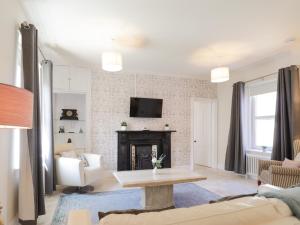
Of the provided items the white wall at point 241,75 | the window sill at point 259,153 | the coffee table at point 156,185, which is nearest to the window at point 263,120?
the window sill at point 259,153

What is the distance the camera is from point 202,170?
20.1 feet

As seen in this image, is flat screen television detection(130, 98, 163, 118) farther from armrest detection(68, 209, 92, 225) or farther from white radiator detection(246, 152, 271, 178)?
armrest detection(68, 209, 92, 225)

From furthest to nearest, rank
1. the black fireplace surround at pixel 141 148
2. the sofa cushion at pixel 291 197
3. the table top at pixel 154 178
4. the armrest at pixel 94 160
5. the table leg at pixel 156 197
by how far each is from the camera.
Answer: the black fireplace surround at pixel 141 148
the armrest at pixel 94 160
the table leg at pixel 156 197
the table top at pixel 154 178
the sofa cushion at pixel 291 197

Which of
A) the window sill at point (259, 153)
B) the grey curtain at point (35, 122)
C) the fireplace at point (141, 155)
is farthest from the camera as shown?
the fireplace at point (141, 155)

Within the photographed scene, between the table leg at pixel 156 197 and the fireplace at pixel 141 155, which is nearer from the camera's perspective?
the table leg at pixel 156 197

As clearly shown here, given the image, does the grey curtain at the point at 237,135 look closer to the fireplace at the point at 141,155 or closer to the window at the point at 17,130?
the fireplace at the point at 141,155

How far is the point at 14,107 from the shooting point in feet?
3.39

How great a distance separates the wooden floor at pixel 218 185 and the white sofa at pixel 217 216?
269cm

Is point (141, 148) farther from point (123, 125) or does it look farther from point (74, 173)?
point (74, 173)

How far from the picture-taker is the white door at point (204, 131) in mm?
6551

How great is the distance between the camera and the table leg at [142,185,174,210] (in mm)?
3234

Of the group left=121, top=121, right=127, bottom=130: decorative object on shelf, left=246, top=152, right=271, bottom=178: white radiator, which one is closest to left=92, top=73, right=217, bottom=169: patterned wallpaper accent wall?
left=121, top=121, right=127, bottom=130: decorative object on shelf

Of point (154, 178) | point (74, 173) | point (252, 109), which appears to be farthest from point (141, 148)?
point (252, 109)

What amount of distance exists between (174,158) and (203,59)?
278 cm
